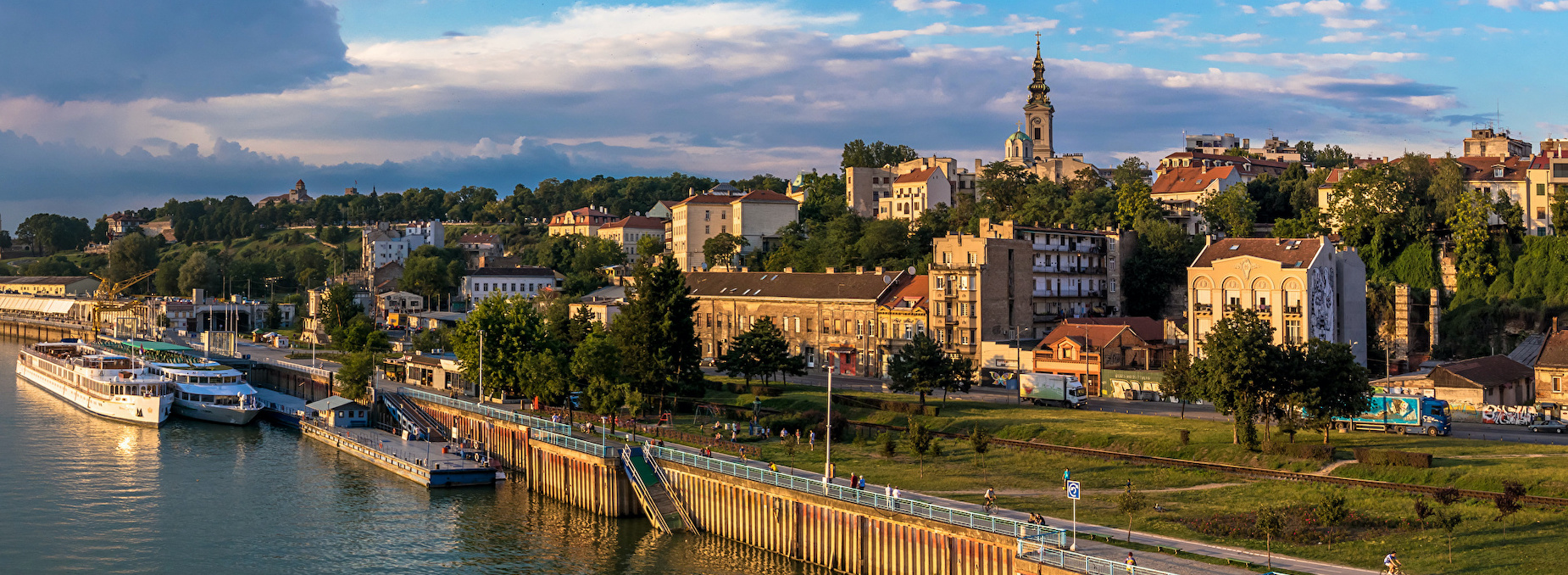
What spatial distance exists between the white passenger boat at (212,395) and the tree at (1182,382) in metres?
63.5

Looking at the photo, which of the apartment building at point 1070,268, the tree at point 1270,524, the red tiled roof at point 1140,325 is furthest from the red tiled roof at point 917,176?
the tree at point 1270,524

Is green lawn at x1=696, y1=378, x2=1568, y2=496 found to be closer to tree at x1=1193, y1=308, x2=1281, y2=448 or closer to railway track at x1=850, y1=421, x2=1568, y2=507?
railway track at x1=850, y1=421, x2=1568, y2=507

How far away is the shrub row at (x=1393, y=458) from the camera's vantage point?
162 ft

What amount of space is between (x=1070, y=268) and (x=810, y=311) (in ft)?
73.0

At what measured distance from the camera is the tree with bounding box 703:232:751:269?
15012 centimetres

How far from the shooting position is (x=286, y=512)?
58625 mm

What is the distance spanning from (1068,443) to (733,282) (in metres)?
52.9

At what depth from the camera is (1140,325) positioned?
90438 millimetres

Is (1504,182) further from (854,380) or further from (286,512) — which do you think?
(286,512)

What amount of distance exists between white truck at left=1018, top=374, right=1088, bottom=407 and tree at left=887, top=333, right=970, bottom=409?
18.5 feet

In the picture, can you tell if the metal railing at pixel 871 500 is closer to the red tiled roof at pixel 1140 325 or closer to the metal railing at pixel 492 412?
the metal railing at pixel 492 412

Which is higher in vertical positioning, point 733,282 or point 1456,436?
point 733,282

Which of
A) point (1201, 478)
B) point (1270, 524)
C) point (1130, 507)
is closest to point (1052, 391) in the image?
point (1201, 478)

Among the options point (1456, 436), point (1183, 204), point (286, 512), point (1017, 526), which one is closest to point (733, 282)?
point (1183, 204)
